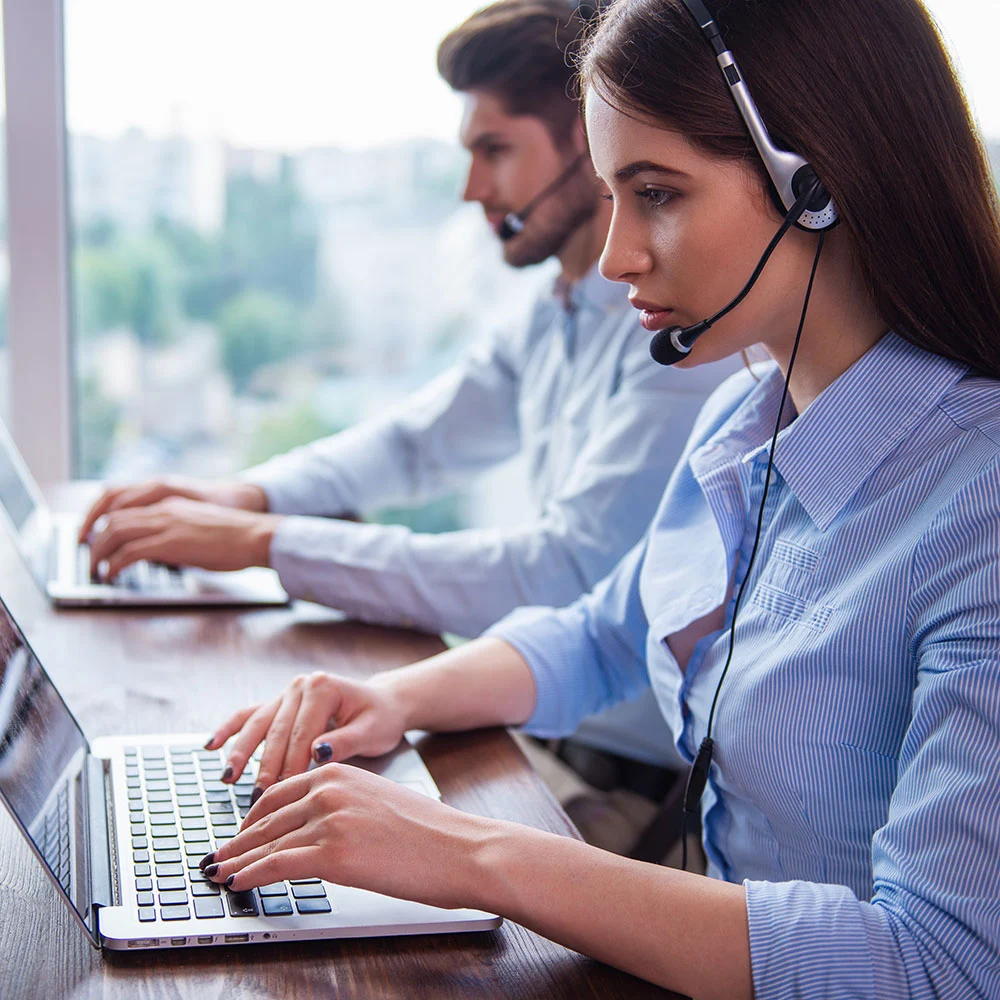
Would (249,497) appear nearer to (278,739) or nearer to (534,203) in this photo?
(534,203)

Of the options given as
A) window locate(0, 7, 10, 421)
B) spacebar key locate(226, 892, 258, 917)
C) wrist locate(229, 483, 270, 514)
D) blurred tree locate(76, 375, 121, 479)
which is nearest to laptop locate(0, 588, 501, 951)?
spacebar key locate(226, 892, 258, 917)

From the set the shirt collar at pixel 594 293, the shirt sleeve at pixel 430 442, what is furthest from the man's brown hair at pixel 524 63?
the shirt sleeve at pixel 430 442

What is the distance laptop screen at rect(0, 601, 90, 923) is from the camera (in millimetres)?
645

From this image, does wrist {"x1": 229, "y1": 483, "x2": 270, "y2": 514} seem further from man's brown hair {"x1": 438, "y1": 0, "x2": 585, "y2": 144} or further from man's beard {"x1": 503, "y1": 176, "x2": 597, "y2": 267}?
man's brown hair {"x1": 438, "y1": 0, "x2": 585, "y2": 144}

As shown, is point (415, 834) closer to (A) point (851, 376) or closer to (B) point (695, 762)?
(B) point (695, 762)

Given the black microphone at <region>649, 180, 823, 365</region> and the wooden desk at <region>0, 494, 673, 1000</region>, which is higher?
the black microphone at <region>649, 180, 823, 365</region>

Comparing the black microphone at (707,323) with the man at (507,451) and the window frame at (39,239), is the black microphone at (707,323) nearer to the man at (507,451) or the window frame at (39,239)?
the man at (507,451)

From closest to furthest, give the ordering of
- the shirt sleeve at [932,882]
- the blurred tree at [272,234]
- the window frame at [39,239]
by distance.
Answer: the shirt sleeve at [932,882] → the window frame at [39,239] → the blurred tree at [272,234]

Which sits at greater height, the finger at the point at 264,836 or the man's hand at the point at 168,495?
the finger at the point at 264,836

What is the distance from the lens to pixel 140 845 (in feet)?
2.43

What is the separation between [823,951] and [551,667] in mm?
476

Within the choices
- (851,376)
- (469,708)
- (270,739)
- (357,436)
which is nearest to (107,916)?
(270,739)

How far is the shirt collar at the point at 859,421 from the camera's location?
799mm

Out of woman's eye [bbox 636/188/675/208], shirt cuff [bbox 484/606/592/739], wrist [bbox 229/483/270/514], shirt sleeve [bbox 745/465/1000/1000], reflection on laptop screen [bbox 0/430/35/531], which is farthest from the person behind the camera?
wrist [bbox 229/483/270/514]
